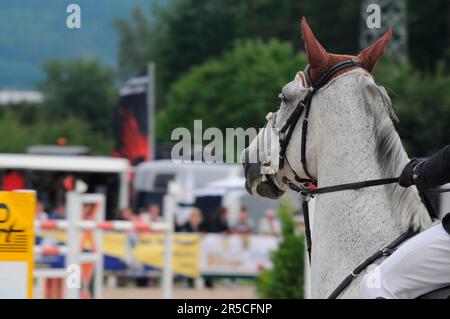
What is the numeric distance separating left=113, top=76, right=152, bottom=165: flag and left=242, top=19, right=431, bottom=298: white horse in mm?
18888

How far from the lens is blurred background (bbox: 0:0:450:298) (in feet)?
58.4

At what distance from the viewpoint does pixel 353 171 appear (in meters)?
4.55

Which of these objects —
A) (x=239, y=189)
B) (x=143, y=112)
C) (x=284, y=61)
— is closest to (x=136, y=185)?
(x=143, y=112)

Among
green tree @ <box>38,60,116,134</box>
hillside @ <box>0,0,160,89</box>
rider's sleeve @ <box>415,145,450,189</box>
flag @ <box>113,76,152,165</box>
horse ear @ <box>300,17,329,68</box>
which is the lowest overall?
rider's sleeve @ <box>415,145,450,189</box>

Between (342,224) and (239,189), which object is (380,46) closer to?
(342,224)

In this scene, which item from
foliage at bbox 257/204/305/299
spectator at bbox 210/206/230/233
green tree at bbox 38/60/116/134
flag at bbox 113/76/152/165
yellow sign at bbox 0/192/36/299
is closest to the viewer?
yellow sign at bbox 0/192/36/299

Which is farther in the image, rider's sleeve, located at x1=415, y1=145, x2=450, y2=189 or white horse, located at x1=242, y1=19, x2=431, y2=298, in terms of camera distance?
white horse, located at x1=242, y1=19, x2=431, y2=298

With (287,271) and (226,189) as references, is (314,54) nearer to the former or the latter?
(287,271)

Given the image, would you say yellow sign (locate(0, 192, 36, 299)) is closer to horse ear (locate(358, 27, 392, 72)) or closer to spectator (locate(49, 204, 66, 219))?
horse ear (locate(358, 27, 392, 72))

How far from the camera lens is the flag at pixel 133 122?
23703 mm

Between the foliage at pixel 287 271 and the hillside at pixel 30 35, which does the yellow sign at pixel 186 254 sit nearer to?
the foliage at pixel 287 271

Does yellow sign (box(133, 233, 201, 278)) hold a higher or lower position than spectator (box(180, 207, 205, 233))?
lower

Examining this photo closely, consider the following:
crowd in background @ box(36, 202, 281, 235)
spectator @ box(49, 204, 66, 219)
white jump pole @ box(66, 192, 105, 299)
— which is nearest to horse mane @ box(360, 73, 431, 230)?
white jump pole @ box(66, 192, 105, 299)

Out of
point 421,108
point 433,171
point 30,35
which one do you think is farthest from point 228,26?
point 30,35
